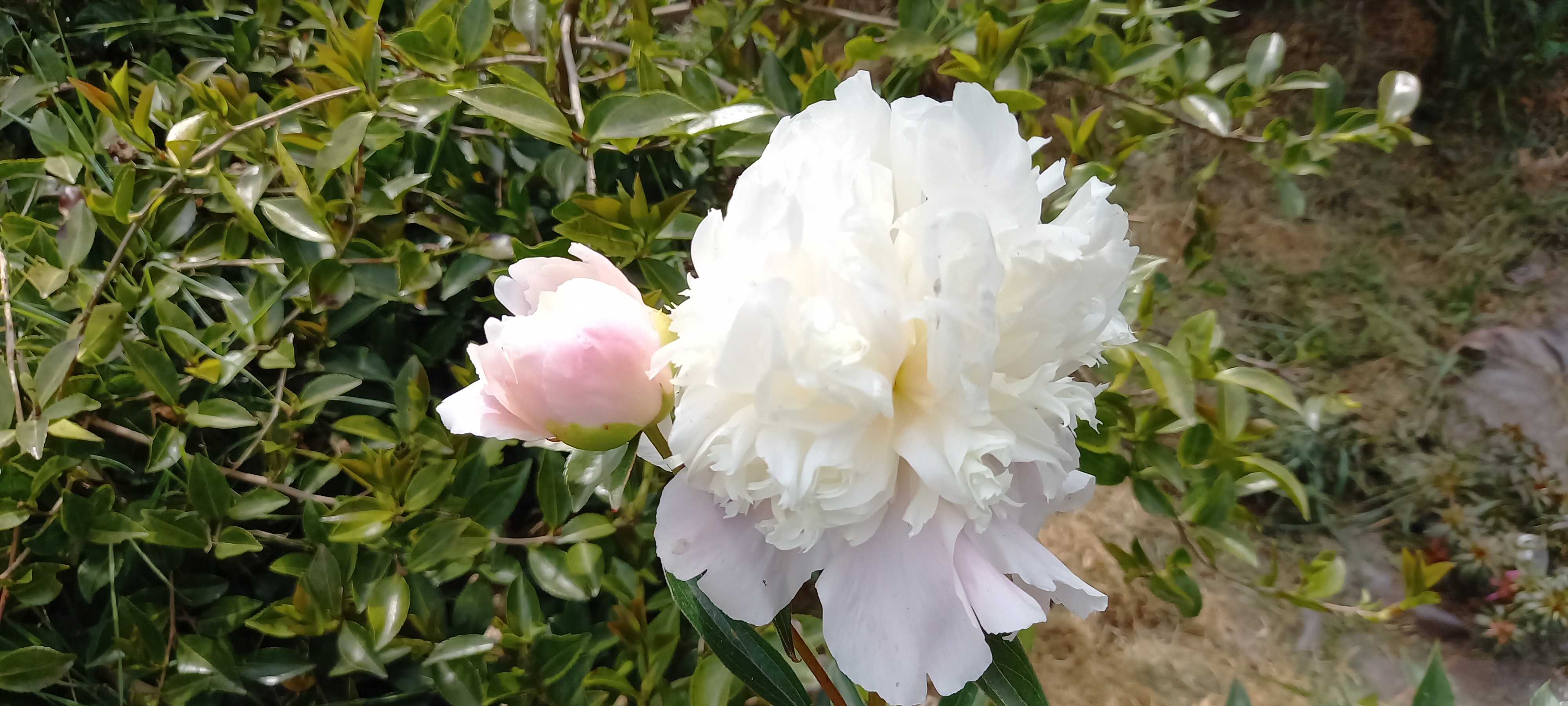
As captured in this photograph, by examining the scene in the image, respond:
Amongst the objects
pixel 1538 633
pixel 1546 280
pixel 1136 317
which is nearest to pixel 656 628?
pixel 1136 317

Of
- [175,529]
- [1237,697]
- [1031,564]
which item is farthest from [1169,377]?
[175,529]

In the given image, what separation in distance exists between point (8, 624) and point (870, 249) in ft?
1.93

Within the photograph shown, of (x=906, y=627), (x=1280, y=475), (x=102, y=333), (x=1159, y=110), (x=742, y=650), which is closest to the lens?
(x=906, y=627)

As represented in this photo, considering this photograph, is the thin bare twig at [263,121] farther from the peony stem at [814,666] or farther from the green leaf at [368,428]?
the peony stem at [814,666]

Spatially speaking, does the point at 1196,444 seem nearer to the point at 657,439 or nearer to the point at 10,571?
the point at 657,439

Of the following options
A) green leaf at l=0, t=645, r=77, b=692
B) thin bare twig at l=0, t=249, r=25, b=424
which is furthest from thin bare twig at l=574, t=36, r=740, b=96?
green leaf at l=0, t=645, r=77, b=692

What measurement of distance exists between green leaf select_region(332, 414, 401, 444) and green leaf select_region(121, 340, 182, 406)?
90 mm

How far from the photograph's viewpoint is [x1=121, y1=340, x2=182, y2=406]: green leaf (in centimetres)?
46

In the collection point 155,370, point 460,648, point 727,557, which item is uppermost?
point 727,557

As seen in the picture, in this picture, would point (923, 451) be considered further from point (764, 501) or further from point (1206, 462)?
point (1206, 462)

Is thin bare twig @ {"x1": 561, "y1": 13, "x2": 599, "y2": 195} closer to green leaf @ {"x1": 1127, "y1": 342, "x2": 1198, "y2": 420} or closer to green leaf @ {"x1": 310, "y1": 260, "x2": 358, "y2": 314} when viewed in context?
green leaf @ {"x1": 310, "y1": 260, "x2": 358, "y2": 314}

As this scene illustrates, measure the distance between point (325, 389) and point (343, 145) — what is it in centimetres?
17

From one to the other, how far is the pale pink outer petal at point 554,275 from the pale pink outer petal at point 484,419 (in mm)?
35

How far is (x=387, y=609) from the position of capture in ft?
1.52
